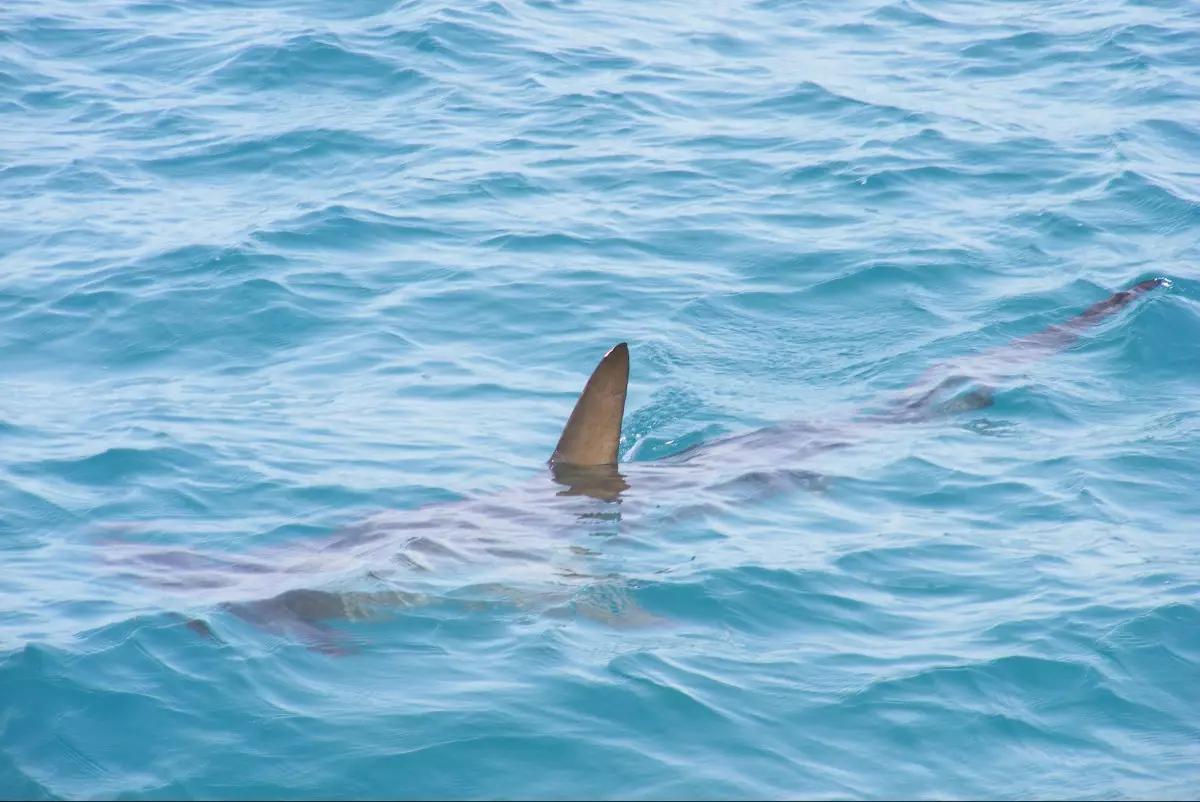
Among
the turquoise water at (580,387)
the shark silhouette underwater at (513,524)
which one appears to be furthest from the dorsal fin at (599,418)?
the turquoise water at (580,387)

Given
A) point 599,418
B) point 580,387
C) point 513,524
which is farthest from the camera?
point 580,387

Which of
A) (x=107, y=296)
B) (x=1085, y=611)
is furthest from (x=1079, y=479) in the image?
(x=107, y=296)

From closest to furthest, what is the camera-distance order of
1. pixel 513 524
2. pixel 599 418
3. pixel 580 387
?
1. pixel 513 524
2. pixel 599 418
3. pixel 580 387

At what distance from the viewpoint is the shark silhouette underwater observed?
6.84 m

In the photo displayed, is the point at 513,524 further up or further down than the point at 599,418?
further down

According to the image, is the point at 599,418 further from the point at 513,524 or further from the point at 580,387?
the point at 580,387

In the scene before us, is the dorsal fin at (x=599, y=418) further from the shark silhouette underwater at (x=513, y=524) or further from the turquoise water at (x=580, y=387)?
the turquoise water at (x=580, y=387)

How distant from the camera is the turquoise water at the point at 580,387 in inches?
233

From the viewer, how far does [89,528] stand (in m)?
7.69

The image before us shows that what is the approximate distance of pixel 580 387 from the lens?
32.2 ft

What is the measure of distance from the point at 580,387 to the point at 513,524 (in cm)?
226

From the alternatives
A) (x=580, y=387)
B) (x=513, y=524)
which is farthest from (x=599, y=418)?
(x=580, y=387)

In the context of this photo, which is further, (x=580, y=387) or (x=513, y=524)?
(x=580, y=387)

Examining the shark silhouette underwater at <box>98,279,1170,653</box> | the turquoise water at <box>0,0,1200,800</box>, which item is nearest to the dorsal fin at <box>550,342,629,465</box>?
the shark silhouette underwater at <box>98,279,1170,653</box>
